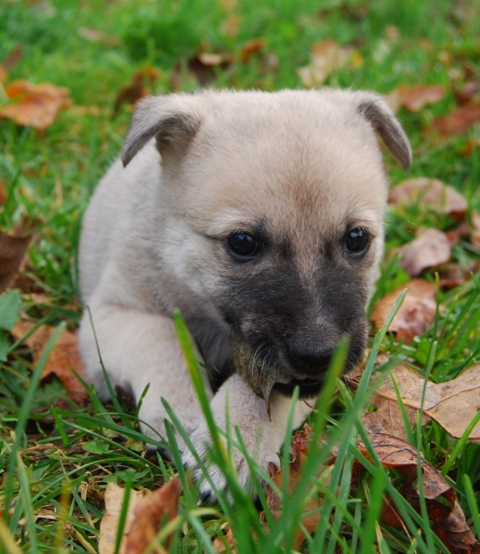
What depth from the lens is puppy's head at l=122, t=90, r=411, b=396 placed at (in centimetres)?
229

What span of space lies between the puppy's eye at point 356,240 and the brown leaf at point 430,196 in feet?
5.98

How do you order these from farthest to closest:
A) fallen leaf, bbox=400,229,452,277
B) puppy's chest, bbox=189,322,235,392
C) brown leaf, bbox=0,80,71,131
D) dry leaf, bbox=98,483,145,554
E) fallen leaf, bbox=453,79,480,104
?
1. fallen leaf, bbox=453,79,480,104
2. brown leaf, bbox=0,80,71,131
3. fallen leaf, bbox=400,229,452,277
4. puppy's chest, bbox=189,322,235,392
5. dry leaf, bbox=98,483,145,554

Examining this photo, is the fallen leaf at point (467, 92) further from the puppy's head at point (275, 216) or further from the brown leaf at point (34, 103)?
the brown leaf at point (34, 103)

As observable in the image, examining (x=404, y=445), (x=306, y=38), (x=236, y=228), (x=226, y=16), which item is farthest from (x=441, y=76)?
(x=404, y=445)

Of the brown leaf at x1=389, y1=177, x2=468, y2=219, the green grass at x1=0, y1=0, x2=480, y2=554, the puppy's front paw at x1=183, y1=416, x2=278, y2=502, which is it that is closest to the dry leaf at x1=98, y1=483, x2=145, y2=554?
the green grass at x1=0, y1=0, x2=480, y2=554

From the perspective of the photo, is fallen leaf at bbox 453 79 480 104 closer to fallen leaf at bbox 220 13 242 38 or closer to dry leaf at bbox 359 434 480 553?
fallen leaf at bbox 220 13 242 38

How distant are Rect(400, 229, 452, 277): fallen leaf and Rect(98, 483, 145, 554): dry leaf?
7.65 ft

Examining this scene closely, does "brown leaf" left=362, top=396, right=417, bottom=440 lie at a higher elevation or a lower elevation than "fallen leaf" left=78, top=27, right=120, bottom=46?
lower

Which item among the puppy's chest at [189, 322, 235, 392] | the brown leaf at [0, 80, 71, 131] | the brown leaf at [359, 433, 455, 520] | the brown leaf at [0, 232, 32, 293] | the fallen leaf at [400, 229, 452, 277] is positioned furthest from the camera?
the brown leaf at [0, 80, 71, 131]

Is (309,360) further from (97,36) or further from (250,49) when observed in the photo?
(97,36)

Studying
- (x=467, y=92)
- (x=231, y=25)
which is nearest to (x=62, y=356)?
(x=467, y=92)

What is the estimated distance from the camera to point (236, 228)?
99.8 inches

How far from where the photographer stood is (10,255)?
3148 millimetres

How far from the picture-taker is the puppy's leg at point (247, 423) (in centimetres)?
219
